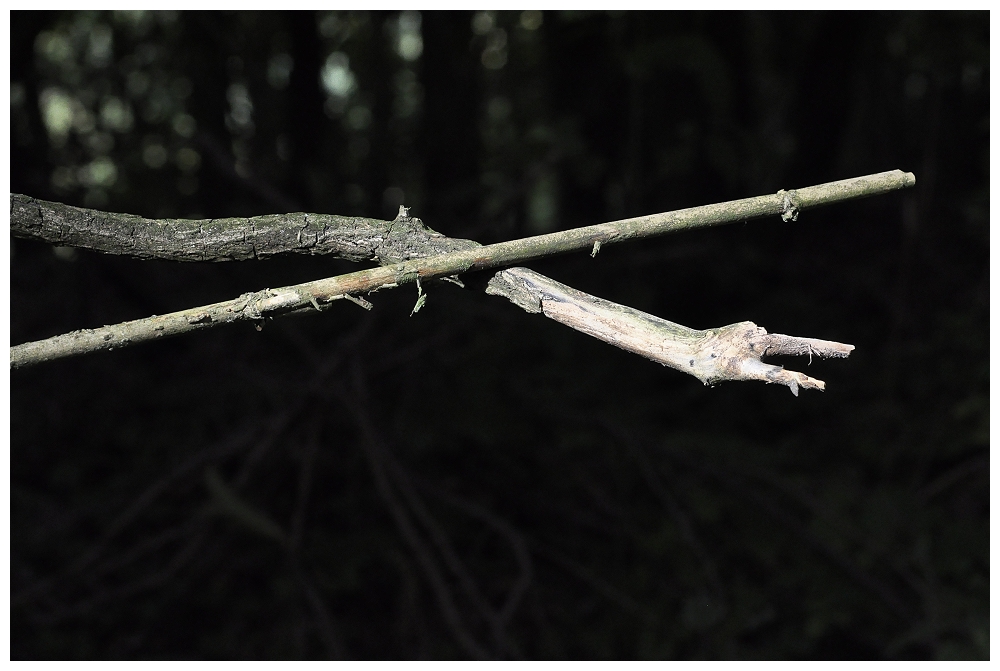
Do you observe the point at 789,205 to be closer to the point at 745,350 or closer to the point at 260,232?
the point at 745,350

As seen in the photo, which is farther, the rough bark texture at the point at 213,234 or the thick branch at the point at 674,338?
the rough bark texture at the point at 213,234

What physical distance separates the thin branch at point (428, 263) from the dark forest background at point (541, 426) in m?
2.02

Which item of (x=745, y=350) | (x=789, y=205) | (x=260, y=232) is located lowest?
(x=745, y=350)

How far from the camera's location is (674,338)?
3.11 ft

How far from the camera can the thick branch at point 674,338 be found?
0.86m

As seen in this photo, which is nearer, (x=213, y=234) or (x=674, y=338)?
(x=674, y=338)

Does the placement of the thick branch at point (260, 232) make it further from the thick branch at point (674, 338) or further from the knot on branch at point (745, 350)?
the knot on branch at point (745, 350)

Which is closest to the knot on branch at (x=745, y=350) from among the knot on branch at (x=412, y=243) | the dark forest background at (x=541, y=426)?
the knot on branch at (x=412, y=243)

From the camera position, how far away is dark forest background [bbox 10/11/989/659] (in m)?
3.38

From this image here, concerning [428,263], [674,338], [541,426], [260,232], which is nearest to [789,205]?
[674,338]

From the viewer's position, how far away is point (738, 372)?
0.88 m

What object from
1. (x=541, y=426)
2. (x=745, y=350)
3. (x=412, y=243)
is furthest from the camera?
(x=541, y=426)

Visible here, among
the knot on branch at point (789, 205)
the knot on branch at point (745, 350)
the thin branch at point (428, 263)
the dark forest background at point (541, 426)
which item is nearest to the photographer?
the knot on branch at point (745, 350)

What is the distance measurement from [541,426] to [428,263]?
2907mm
